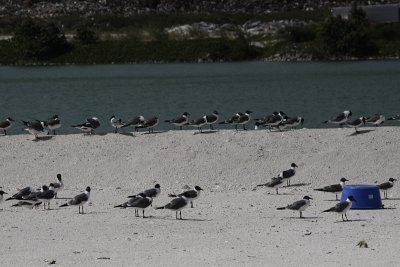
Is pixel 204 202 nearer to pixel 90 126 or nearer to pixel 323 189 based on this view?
pixel 323 189

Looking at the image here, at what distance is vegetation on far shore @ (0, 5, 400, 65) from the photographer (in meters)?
112

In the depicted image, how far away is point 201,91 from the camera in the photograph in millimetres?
67750

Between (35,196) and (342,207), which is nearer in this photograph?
(342,207)

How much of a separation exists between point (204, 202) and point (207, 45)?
9250cm

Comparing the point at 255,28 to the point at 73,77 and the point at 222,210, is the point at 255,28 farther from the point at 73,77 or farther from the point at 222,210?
the point at 222,210

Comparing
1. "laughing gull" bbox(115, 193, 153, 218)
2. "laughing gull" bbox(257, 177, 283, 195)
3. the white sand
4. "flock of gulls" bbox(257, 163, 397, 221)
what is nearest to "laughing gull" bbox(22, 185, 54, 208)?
the white sand

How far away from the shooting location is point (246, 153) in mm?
29078

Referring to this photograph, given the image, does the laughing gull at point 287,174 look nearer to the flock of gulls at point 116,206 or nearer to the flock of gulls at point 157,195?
the flock of gulls at point 157,195

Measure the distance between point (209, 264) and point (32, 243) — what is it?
3742 millimetres

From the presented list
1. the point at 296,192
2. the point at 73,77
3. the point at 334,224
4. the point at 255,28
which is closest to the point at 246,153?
the point at 296,192

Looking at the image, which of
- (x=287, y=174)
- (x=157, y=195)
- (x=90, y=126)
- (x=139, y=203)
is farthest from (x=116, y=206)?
(x=90, y=126)

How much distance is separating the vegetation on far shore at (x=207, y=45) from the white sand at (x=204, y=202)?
80314mm

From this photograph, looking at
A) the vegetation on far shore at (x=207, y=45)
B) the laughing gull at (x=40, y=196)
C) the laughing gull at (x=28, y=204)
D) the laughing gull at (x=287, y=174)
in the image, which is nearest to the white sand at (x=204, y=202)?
the laughing gull at (x=28, y=204)

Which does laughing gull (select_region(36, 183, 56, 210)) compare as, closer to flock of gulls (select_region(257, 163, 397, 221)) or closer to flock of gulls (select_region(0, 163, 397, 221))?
flock of gulls (select_region(0, 163, 397, 221))
